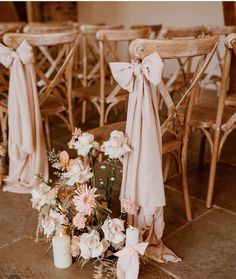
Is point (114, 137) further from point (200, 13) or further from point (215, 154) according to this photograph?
point (200, 13)

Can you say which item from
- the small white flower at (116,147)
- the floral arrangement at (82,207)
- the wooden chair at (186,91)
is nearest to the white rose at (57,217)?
the floral arrangement at (82,207)

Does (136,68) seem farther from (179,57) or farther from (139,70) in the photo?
(179,57)

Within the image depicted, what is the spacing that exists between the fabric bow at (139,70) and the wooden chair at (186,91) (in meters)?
0.05

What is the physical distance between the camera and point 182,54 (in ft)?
5.28

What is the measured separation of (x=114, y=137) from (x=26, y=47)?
80 cm

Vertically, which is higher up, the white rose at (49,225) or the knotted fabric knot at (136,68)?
the knotted fabric knot at (136,68)

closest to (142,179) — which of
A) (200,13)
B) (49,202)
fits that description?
(49,202)

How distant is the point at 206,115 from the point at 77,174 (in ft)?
3.05

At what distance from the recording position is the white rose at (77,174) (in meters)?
1.58

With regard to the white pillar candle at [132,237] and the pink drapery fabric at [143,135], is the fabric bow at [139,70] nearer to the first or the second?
the pink drapery fabric at [143,135]

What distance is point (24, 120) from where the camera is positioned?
83.7 inches

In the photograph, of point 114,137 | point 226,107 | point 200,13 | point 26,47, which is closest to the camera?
point 114,137

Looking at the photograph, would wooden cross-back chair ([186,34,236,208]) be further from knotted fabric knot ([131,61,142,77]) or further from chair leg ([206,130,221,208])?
knotted fabric knot ([131,61,142,77])

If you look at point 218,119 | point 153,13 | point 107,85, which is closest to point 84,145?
point 218,119
